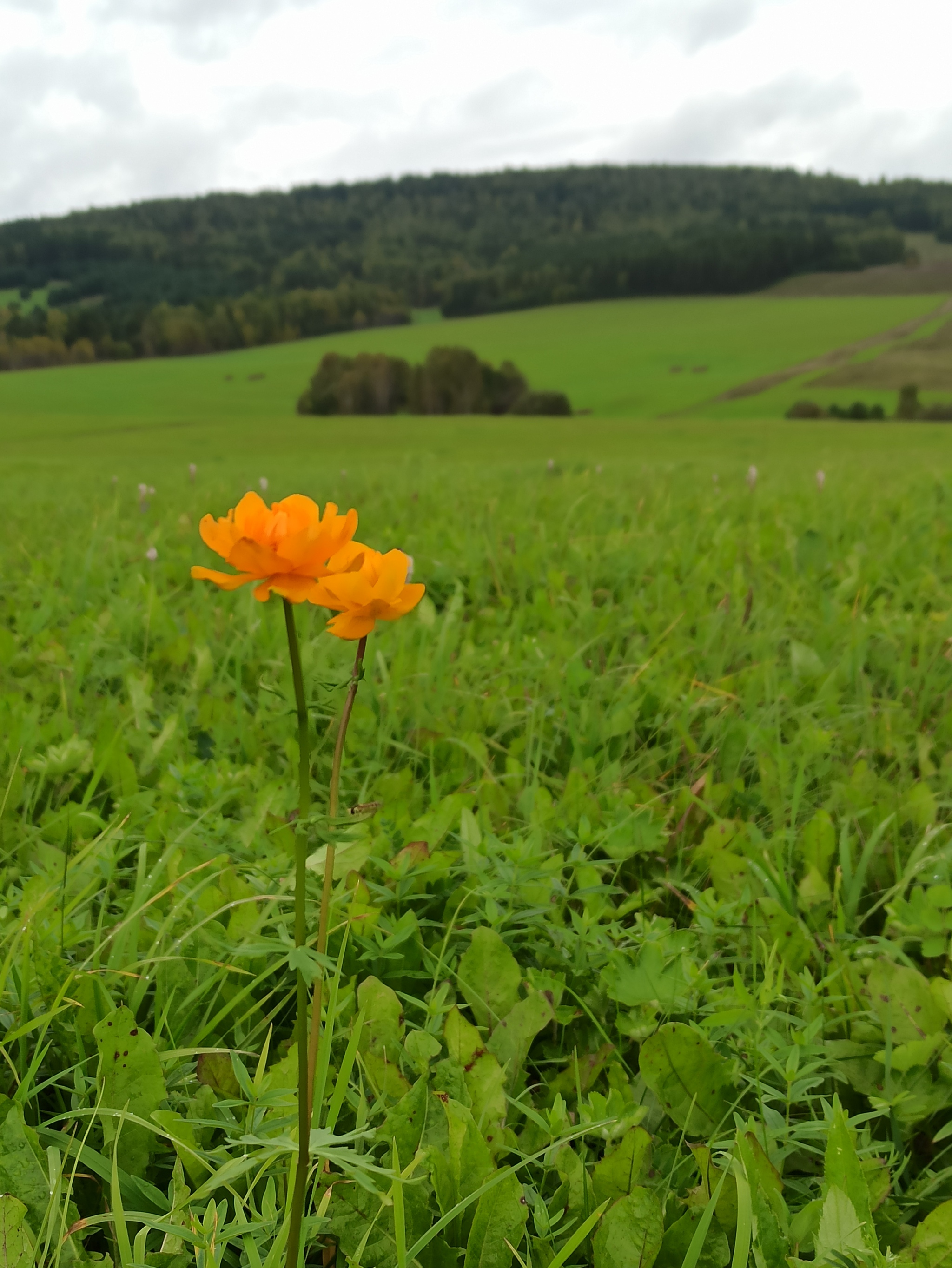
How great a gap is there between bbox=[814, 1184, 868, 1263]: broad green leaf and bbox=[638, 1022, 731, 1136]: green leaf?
244mm

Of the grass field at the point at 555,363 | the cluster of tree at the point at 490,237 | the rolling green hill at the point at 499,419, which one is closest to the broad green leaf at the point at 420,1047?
the rolling green hill at the point at 499,419

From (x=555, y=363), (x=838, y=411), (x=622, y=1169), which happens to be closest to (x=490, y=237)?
(x=555, y=363)

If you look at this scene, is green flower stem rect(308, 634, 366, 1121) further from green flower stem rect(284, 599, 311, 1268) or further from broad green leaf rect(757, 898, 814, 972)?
broad green leaf rect(757, 898, 814, 972)

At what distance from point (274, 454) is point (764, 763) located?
76.1 feet

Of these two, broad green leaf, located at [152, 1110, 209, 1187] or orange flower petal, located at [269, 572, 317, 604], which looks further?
broad green leaf, located at [152, 1110, 209, 1187]

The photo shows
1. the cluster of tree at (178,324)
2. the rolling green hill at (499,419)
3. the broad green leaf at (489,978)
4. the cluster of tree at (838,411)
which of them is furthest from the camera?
the cluster of tree at (178,324)

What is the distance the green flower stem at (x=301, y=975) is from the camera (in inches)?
31.3

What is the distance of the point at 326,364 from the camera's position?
62719 mm

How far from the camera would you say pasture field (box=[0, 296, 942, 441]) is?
54.0 metres

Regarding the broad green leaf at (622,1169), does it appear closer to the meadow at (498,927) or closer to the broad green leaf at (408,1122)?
the meadow at (498,927)

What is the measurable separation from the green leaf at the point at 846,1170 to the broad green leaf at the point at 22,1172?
102 centimetres

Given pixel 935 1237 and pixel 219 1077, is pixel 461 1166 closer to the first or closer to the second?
pixel 219 1077

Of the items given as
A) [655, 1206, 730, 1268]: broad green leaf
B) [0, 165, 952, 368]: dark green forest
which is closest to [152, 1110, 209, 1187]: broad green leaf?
[655, 1206, 730, 1268]: broad green leaf

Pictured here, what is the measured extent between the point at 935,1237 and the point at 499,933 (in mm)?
776
